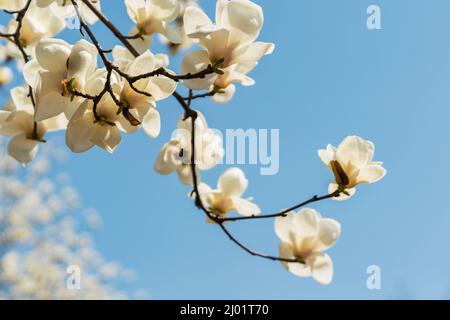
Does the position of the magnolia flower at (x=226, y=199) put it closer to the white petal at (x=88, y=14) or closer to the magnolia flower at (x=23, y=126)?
the magnolia flower at (x=23, y=126)

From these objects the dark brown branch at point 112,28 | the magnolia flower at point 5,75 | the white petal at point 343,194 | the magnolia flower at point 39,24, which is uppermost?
the magnolia flower at point 5,75

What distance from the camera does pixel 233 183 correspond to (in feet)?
3.73

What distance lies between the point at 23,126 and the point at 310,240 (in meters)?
0.58

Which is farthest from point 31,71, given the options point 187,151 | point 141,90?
point 187,151

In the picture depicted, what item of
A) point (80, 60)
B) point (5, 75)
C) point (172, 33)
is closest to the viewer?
point (80, 60)

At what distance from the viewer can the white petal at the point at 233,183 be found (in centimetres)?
113

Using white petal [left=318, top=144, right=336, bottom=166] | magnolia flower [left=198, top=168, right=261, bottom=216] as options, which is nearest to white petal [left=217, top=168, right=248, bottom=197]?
magnolia flower [left=198, top=168, right=261, bottom=216]

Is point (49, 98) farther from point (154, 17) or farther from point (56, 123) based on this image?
point (154, 17)

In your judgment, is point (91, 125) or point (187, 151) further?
point (187, 151)

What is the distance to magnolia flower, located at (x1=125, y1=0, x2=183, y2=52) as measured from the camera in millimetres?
1056

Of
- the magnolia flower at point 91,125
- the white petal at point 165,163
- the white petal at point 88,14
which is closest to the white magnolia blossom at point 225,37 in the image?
the magnolia flower at point 91,125

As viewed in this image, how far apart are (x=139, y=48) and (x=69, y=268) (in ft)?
1.66

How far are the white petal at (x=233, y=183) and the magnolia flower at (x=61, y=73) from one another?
16.8 inches

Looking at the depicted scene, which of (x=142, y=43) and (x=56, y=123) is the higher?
(x=142, y=43)
